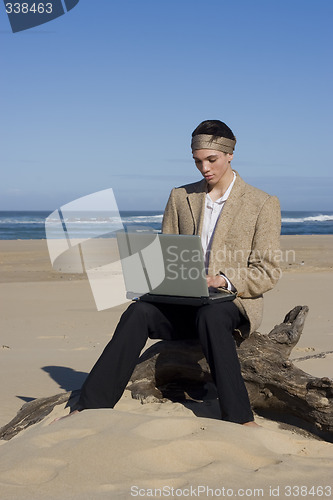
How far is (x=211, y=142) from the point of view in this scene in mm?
4406

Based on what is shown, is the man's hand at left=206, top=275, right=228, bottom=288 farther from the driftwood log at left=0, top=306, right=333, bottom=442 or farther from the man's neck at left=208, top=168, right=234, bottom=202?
the man's neck at left=208, top=168, right=234, bottom=202

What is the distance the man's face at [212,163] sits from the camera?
14.6 feet

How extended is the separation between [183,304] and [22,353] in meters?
3.79

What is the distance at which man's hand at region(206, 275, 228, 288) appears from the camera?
4.23 metres

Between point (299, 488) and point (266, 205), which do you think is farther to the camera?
point (266, 205)

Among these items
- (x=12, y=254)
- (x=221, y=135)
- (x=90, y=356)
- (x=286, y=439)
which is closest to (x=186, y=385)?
(x=286, y=439)

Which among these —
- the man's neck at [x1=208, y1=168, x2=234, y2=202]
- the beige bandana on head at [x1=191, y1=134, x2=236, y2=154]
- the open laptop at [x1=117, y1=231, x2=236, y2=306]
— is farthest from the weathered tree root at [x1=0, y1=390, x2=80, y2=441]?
the beige bandana on head at [x1=191, y1=134, x2=236, y2=154]

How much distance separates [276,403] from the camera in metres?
4.26

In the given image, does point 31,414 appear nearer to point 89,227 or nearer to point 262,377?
point 262,377

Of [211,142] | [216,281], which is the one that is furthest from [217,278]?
[211,142]

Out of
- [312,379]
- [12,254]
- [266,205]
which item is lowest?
[12,254]

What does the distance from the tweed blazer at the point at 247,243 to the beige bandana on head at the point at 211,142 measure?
0.31 m

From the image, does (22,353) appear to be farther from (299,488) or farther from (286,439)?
(299,488)

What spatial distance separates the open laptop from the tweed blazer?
6.0 inches
